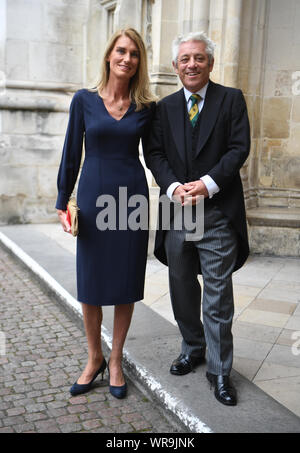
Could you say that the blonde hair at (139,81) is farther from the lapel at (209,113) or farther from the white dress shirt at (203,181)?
the lapel at (209,113)

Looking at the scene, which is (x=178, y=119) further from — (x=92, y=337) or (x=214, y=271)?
(x=92, y=337)

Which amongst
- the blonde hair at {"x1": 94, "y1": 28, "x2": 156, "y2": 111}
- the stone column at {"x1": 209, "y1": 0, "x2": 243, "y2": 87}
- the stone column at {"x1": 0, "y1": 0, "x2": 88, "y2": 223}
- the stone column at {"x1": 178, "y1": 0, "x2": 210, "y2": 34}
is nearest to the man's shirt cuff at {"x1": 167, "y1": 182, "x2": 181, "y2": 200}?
the blonde hair at {"x1": 94, "y1": 28, "x2": 156, "y2": 111}

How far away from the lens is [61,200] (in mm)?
2920

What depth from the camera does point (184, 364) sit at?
3084 millimetres

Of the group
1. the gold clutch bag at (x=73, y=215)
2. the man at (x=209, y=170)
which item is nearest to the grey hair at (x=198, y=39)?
A: the man at (x=209, y=170)

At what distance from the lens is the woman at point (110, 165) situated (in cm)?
279

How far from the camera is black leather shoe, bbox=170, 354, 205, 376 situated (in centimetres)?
306

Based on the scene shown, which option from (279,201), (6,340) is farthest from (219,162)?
(279,201)

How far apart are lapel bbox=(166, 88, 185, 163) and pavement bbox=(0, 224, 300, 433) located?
1259mm

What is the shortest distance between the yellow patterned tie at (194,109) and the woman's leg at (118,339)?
109 centimetres

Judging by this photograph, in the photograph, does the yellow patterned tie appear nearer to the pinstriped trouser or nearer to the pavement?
the pinstriped trouser

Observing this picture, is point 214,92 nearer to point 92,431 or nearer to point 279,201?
point 92,431

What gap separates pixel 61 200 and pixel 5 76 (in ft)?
17.5

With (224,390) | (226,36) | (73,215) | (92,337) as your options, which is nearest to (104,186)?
(73,215)
